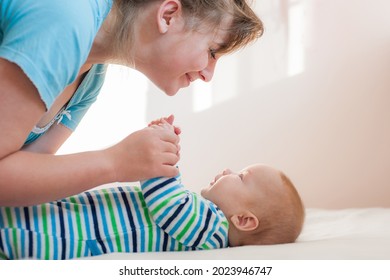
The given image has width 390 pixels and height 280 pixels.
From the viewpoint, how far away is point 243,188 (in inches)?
46.1

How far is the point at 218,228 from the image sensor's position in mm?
1112

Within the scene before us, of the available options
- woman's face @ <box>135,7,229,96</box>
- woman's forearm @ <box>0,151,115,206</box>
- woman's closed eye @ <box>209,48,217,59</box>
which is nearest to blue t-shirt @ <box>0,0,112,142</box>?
woman's forearm @ <box>0,151,115,206</box>

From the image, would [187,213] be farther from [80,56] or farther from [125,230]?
[80,56]

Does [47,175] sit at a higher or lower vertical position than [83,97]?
lower

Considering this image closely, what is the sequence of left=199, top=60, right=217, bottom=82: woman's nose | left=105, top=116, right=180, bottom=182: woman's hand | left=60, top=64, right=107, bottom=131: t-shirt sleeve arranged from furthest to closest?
left=60, top=64, right=107, bottom=131: t-shirt sleeve < left=199, top=60, right=217, bottom=82: woman's nose < left=105, top=116, right=180, bottom=182: woman's hand

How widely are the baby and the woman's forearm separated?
7 centimetres

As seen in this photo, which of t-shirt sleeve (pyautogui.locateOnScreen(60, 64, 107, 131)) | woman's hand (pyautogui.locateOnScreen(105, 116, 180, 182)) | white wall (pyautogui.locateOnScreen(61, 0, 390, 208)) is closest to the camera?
woman's hand (pyautogui.locateOnScreen(105, 116, 180, 182))

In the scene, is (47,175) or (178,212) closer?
(47,175)

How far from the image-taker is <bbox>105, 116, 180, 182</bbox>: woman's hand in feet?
3.35

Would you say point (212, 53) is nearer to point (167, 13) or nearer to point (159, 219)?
point (167, 13)

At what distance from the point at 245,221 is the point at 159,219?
7.3 inches

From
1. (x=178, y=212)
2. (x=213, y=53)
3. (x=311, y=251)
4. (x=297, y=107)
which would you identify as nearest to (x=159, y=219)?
(x=178, y=212)

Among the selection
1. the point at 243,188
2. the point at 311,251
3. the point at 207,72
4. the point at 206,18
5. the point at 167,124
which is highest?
the point at 206,18

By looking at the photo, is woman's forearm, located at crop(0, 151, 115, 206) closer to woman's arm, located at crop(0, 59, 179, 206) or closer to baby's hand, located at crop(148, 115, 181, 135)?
woman's arm, located at crop(0, 59, 179, 206)
